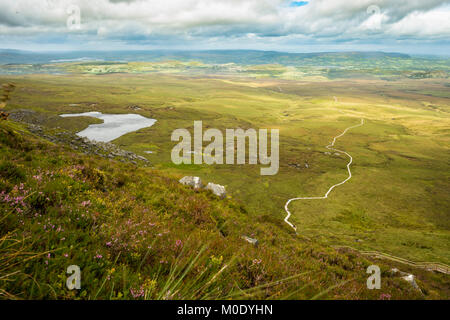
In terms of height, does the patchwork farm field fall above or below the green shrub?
below

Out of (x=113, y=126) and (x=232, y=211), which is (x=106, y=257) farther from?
(x=113, y=126)

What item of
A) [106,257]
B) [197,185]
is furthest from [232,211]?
[106,257]

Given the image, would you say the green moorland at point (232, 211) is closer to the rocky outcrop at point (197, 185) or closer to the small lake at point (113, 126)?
the rocky outcrop at point (197, 185)

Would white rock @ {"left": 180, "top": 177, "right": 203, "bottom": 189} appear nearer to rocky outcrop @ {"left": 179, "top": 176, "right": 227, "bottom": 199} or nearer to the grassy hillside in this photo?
rocky outcrop @ {"left": 179, "top": 176, "right": 227, "bottom": 199}

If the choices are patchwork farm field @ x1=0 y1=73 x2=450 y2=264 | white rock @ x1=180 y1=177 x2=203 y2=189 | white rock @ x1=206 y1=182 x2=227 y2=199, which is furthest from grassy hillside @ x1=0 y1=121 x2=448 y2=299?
white rock @ x1=206 y1=182 x2=227 y2=199
